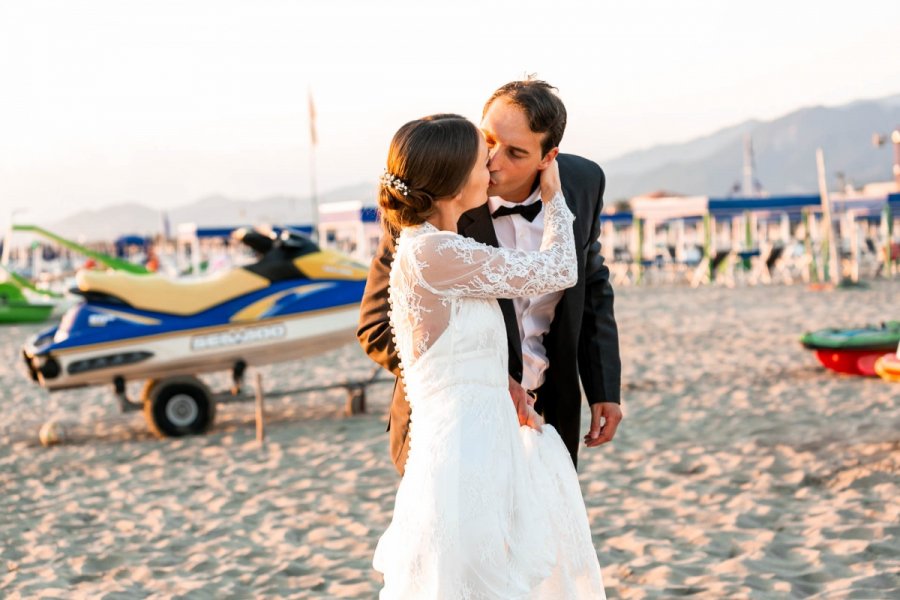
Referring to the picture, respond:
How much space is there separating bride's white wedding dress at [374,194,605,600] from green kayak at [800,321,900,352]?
670 centimetres

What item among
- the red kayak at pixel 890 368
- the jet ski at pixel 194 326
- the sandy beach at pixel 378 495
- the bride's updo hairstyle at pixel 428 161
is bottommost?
the sandy beach at pixel 378 495

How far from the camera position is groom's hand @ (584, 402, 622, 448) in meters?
2.73

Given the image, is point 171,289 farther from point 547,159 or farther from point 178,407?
point 547,159

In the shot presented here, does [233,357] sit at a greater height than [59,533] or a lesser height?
greater

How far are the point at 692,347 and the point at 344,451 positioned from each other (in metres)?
5.83

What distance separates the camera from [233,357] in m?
7.89

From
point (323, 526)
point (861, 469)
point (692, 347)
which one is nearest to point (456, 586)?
point (323, 526)

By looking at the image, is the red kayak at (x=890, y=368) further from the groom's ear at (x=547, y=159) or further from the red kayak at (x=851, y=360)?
the groom's ear at (x=547, y=159)

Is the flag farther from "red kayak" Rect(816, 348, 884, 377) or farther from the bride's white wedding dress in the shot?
the bride's white wedding dress

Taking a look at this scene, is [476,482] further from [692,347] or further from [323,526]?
[692,347]

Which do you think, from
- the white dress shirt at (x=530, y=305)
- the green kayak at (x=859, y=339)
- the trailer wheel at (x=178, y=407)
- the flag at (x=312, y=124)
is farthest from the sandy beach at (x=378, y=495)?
the flag at (x=312, y=124)

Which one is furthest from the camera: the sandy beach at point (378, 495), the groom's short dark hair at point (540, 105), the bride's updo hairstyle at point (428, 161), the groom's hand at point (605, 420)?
the sandy beach at point (378, 495)

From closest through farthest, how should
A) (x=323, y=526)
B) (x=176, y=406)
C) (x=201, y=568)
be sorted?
(x=201, y=568), (x=323, y=526), (x=176, y=406)

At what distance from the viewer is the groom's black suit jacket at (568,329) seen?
98.6 inches
